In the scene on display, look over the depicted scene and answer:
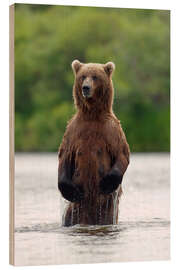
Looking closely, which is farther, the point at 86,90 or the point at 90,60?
the point at 90,60

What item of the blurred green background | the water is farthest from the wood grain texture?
the blurred green background

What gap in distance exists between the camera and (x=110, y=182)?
10016mm

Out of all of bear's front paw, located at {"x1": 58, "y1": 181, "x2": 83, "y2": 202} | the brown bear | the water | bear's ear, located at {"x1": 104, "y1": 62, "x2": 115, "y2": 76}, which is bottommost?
the water

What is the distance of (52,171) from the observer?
18.1 meters

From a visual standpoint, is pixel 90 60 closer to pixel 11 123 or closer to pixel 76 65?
pixel 76 65

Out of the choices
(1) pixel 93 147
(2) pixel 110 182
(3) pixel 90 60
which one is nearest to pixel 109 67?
(1) pixel 93 147

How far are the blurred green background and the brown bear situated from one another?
514 millimetres

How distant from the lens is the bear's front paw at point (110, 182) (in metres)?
9.98

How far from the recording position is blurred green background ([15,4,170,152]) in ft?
36.0

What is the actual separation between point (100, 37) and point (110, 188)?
2.95 meters

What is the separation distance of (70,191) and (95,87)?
1.27m

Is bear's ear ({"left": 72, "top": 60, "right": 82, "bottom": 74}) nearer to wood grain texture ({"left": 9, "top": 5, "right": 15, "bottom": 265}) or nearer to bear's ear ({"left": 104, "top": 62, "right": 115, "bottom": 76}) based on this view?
bear's ear ({"left": 104, "top": 62, "right": 115, "bottom": 76})

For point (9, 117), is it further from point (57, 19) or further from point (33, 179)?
point (33, 179)

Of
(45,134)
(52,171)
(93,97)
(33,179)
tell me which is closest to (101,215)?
(93,97)
